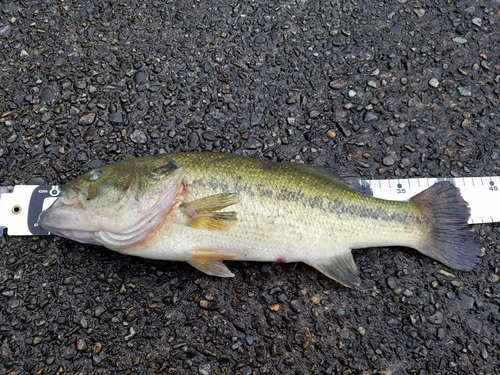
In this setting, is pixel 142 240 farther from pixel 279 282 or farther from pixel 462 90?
pixel 462 90

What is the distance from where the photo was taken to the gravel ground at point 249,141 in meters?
2.73

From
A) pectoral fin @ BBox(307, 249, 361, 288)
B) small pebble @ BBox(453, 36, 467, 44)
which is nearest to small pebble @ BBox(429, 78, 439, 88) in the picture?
small pebble @ BBox(453, 36, 467, 44)

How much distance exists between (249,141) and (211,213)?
1008 mm

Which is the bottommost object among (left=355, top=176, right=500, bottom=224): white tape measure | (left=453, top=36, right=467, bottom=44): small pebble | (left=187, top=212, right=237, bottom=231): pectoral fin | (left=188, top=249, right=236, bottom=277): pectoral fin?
(left=188, top=249, right=236, bottom=277): pectoral fin

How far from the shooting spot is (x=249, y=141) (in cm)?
328

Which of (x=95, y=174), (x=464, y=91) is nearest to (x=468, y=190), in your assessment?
(x=464, y=91)

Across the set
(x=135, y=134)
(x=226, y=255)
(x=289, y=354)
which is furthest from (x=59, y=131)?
(x=289, y=354)

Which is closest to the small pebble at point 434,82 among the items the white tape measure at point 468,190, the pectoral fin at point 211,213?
the white tape measure at point 468,190

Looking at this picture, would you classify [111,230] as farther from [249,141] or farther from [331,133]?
[331,133]

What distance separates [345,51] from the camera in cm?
362

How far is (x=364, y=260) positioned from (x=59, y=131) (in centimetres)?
277

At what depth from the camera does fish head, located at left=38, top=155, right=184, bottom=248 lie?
247cm

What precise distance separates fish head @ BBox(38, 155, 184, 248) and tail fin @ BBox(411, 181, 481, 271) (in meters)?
1.86

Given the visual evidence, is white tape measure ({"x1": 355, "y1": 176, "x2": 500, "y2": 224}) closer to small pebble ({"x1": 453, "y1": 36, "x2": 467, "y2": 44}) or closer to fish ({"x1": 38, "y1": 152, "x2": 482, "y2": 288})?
fish ({"x1": 38, "y1": 152, "x2": 482, "y2": 288})
